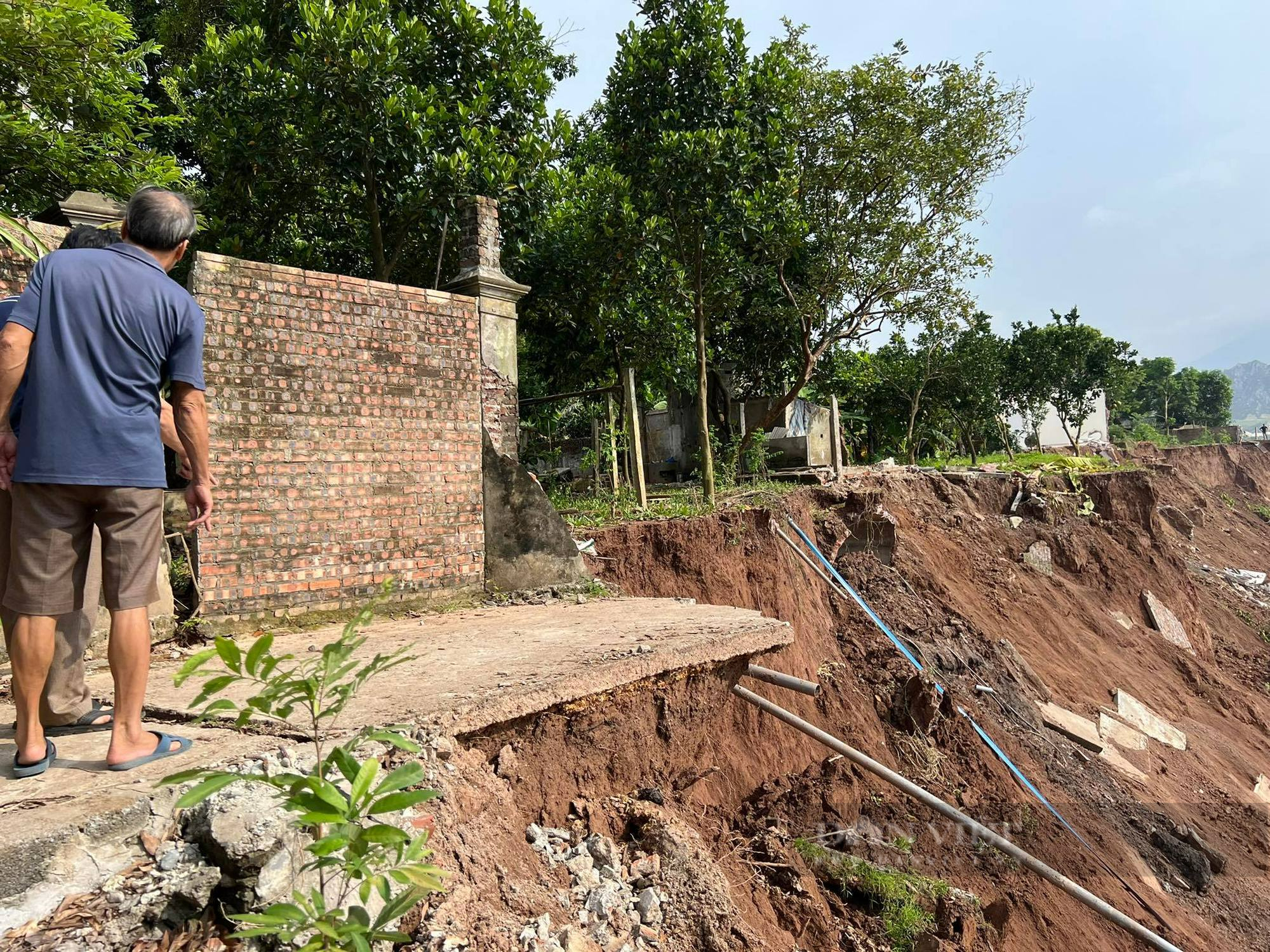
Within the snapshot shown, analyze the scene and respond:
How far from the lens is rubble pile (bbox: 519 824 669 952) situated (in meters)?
2.59

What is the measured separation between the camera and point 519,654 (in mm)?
3838

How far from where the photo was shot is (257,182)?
8.52 m

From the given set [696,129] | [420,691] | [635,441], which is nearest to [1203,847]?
[635,441]

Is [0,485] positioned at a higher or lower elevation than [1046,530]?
higher

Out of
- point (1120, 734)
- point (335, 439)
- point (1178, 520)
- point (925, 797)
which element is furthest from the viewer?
point (1178, 520)

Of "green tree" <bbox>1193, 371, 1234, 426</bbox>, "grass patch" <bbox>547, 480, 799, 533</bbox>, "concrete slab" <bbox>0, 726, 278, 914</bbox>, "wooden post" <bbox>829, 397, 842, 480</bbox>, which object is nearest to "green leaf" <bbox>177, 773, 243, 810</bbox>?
"concrete slab" <bbox>0, 726, 278, 914</bbox>

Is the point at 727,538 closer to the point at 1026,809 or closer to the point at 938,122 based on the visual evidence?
the point at 1026,809

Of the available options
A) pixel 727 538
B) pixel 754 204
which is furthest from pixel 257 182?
pixel 727 538

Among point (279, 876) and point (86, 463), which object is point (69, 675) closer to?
point (86, 463)

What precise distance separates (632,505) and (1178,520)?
18747mm

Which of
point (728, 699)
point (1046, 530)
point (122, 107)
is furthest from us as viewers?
point (1046, 530)

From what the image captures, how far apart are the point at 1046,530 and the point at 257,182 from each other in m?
13.9

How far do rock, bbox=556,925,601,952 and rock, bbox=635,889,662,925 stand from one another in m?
0.34

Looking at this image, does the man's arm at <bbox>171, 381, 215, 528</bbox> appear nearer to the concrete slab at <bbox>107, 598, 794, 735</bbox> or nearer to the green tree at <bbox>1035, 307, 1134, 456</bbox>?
the concrete slab at <bbox>107, 598, 794, 735</bbox>
